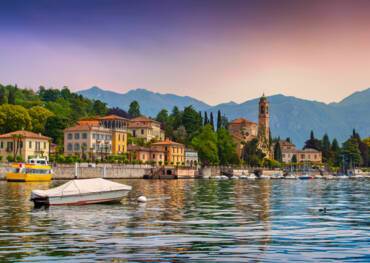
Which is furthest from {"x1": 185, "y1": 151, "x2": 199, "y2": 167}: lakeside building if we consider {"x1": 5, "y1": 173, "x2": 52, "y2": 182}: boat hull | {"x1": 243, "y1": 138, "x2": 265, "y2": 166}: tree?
{"x1": 5, "y1": 173, "x2": 52, "y2": 182}: boat hull

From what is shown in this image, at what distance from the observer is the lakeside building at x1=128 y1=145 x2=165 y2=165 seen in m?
140

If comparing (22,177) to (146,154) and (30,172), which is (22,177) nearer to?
(30,172)

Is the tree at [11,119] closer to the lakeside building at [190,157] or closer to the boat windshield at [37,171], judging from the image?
the boat windshield at [37,171]

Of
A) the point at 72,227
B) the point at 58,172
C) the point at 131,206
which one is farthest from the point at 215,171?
the point at 72,227

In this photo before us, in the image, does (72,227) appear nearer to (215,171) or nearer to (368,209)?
(368,209)

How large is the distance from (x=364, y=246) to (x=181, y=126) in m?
151

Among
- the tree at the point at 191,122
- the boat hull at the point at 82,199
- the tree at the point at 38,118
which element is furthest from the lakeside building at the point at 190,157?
the boat hull at the point at 82,199

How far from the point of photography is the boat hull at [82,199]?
40.6 meters

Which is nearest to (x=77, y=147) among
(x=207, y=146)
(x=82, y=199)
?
(x=207, y=146)

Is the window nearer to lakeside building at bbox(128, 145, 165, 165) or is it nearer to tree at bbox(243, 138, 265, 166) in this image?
lakeside building at bbox(128, 145, 165, 165)

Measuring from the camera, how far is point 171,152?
148m

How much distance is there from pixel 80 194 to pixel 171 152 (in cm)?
10544

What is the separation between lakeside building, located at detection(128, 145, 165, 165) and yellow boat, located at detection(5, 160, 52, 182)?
1717 inches

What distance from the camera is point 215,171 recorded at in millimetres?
150875
